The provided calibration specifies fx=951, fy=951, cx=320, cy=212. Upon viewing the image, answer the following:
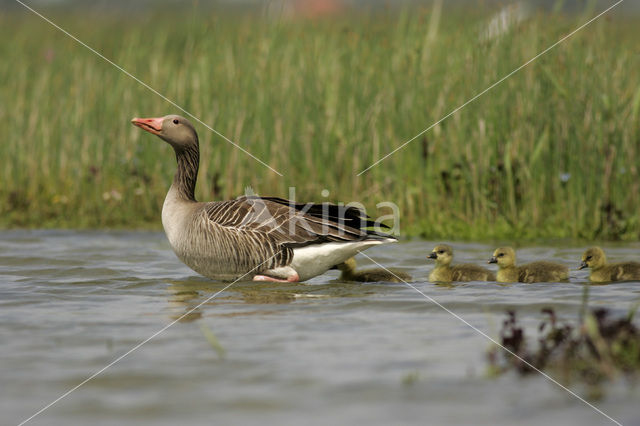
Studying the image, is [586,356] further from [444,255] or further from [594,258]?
[444,255]

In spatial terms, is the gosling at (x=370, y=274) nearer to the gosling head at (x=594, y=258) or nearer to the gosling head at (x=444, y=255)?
the gosling head at (x=444, y=255)

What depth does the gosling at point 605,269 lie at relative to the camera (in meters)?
9.42

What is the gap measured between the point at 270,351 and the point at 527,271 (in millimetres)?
3983

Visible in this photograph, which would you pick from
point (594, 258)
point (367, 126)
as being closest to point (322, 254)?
point (594, 258)

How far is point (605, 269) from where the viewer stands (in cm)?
949

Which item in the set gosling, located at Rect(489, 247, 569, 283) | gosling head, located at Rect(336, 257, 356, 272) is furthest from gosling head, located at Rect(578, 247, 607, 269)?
gosling head, located at Rect(336, 257, 356, 272)

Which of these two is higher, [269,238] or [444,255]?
[269,238]

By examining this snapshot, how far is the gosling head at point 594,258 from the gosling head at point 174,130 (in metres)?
4.46

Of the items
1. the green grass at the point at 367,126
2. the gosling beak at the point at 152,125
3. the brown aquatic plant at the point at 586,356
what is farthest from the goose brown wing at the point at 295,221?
the brown aquatic plant at the point at 586,356

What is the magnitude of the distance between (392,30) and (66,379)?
11140 mm

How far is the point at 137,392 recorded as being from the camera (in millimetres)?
5598

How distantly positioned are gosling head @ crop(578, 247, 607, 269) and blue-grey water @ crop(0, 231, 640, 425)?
Result: 0.32m

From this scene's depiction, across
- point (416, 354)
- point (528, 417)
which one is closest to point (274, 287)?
point (416, 354)

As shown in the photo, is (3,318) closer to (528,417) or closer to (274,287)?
(274,287)
